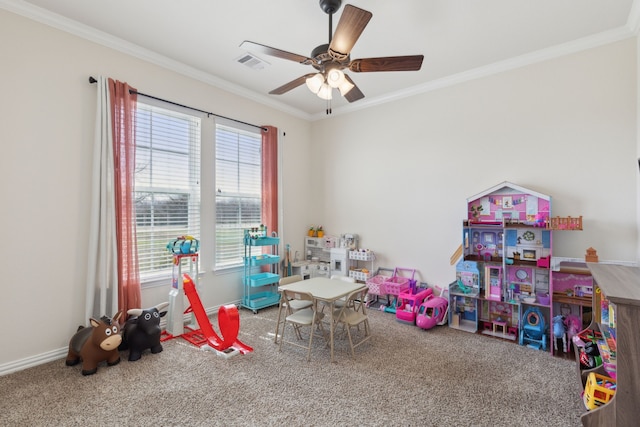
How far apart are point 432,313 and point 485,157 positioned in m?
1.96

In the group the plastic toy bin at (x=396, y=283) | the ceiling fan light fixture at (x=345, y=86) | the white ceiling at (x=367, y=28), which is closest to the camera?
the ceiling fan light fixture at (x=345, y=86)

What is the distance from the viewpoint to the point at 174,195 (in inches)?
144

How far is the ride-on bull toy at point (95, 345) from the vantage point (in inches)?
99.0

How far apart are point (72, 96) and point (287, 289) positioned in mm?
2721

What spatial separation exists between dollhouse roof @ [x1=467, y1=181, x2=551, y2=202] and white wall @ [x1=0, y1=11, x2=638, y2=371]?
0.61 ft

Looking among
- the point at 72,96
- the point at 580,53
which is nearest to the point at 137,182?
the point at 72,96

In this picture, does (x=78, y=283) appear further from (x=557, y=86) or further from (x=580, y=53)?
(x=580, y=53)

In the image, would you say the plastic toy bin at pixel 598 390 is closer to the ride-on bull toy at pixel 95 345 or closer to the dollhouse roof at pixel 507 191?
the dollhouse roof at pixel 507 191

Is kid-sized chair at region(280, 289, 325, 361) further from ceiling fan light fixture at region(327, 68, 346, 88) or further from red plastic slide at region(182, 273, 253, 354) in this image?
ceiling fan light fixture at region(327, 68, 346, 88)

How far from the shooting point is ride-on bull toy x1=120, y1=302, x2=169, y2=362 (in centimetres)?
276

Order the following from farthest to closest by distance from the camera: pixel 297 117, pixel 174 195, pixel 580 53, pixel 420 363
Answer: pixel 297 117 < pixel 174 195 < pixel 580 53 < pixel 420 363

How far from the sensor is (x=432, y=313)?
11.5 ft

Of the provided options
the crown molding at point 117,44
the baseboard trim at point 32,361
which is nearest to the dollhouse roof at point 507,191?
the crown molding at point 117,44

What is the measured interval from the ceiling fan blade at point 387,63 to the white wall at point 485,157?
6.14 ft
